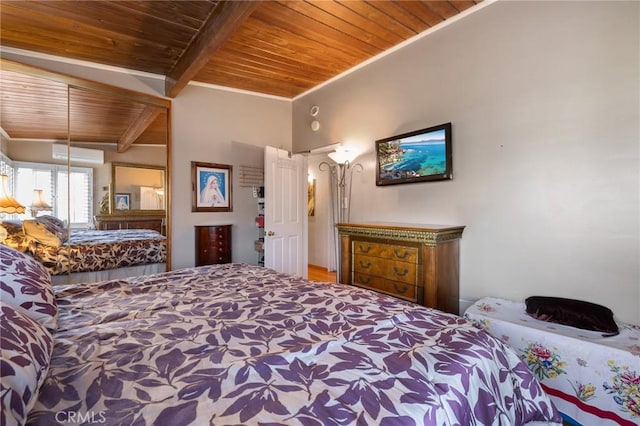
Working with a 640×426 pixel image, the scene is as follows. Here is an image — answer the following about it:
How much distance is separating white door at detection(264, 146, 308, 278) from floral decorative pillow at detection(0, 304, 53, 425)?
2922mm

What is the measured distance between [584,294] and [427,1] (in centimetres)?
258

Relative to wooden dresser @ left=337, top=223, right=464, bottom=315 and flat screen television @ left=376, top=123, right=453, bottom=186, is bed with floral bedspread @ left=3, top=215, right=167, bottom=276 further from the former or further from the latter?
flat screen television @ left=376, top=123, right=453, bottom=186

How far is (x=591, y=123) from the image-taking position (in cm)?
200

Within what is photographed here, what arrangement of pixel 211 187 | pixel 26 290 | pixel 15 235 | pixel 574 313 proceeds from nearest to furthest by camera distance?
1. pixel 26 290
2. pixel 574 313
3. pixel 15 235
4. pixel 211 187

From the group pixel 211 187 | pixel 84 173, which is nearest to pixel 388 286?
pixel 211 187

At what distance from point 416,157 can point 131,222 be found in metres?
3.20

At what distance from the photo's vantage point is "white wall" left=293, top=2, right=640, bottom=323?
190 cm

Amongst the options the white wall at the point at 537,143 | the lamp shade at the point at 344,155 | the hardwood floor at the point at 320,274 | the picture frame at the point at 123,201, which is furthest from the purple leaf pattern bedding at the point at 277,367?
the hardwood floor at the point at 320,274

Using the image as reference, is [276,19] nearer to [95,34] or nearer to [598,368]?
[95,34]

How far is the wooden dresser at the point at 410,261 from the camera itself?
2395 millimetres

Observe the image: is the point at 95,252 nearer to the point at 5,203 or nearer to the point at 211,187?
the point at 5,203

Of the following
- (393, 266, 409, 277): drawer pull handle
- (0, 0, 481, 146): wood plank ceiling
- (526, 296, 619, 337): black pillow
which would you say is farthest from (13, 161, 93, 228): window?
(526, 296, 619, 337): black pillow

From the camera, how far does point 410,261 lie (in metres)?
2.54

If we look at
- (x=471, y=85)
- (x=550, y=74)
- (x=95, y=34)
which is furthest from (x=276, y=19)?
(x=550, y=74)
